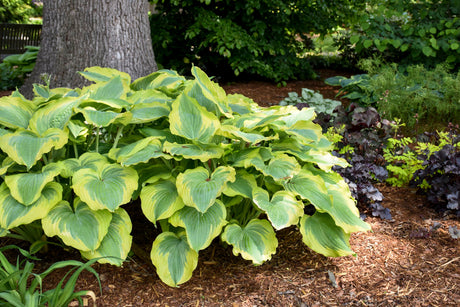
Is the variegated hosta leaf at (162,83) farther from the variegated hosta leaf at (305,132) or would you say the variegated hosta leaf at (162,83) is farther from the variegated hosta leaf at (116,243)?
the variegated hosta leaf at (116,243)

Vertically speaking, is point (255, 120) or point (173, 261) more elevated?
point (255, 120)

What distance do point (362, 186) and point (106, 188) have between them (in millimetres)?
1850

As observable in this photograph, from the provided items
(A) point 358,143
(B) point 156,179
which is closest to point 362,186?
(A) point 358,143

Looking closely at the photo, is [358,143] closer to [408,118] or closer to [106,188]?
[408,118]

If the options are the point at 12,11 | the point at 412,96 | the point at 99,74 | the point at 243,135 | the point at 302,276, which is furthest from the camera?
the point at 12,11

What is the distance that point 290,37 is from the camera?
7273 millimetres

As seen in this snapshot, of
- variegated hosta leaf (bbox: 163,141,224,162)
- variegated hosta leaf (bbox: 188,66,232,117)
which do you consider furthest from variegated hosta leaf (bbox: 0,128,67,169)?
variegated hosta leaf (bbox: 188,66,232,117)

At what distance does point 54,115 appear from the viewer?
2289 millimetres

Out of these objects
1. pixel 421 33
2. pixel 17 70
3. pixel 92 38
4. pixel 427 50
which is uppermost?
pixel 421 33

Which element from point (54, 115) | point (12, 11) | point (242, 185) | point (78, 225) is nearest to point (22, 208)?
point (78, 225)

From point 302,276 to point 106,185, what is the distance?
1207 millimetres

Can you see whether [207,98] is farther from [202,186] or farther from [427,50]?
[427,50]

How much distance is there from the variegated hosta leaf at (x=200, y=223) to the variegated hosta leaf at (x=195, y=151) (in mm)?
251

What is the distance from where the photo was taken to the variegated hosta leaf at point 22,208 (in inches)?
77.2
